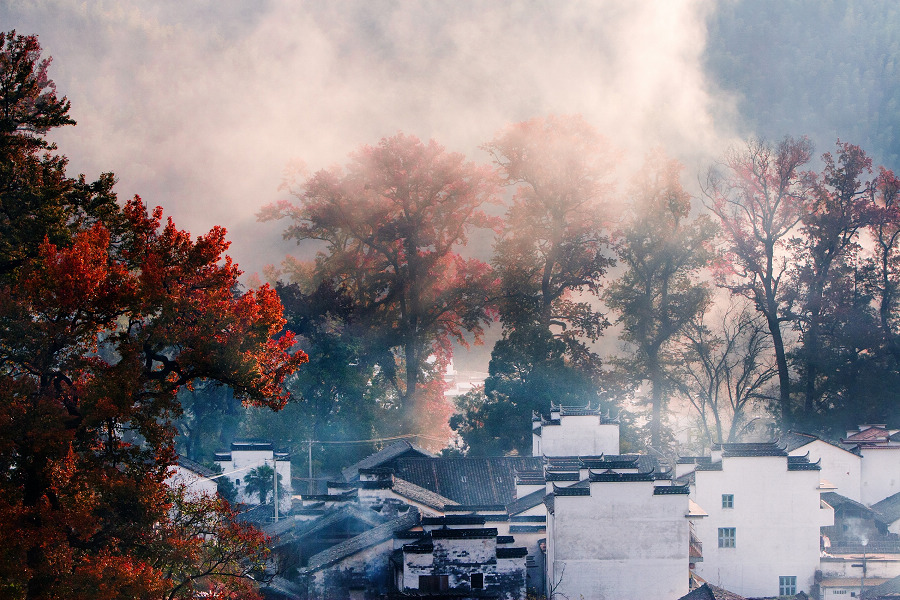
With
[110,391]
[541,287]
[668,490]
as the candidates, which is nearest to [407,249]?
[541,287]

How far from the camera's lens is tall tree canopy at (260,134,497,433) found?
1730 inches

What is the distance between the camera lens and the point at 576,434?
37.3 m

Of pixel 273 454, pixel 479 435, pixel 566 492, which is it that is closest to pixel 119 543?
pixel 566 492

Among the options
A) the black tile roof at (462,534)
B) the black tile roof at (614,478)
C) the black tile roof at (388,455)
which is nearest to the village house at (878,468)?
the black tile roof at (614,478)

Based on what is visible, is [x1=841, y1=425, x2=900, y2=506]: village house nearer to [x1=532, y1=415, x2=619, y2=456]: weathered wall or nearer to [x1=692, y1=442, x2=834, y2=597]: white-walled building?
[x1=692, y1=442, x2=834, y2=597]: white-walled building

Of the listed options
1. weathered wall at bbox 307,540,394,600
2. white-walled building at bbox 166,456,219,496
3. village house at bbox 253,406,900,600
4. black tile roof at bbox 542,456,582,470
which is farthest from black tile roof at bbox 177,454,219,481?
black tile roof at bbox 542,456,582,470

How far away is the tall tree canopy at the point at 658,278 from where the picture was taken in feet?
138

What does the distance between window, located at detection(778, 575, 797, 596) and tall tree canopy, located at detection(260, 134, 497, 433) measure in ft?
55.6

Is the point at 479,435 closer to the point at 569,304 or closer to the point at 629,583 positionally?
the point at 569,304

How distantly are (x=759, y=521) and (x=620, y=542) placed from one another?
303 inches

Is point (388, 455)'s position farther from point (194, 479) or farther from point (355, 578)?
point (355, 578)

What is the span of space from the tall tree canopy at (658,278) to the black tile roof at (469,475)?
903 cm

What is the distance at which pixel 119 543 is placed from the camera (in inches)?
601

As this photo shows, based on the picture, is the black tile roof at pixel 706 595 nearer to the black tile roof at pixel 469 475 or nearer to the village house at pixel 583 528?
the village house at pixel 583 528
